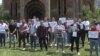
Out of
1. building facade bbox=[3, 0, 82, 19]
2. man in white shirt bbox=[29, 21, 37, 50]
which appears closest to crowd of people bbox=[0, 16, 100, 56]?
man in white shirt bbox=[29, 21, 37, 50]

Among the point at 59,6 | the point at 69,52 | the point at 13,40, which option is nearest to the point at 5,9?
the point at 59,6

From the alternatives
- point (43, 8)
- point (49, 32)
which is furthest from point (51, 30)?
point (43, 8)

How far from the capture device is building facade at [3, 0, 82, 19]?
2361 inches

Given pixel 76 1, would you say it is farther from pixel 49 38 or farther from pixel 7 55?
pixel 7 55

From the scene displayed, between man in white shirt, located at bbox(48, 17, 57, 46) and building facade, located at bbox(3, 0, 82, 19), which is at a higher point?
building facade, located at bbox(3, 0, 82, 19)

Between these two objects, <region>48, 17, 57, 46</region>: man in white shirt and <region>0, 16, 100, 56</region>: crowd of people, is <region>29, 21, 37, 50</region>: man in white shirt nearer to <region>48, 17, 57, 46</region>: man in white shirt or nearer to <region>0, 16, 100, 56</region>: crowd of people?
<region>0, 16, 100, 56</region>: crowd of people

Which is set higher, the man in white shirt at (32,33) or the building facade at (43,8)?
the building facade at (43,8)

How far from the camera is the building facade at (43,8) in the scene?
197 ft

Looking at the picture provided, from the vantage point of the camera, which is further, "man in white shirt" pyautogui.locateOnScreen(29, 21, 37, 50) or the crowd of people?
"man in white shirt" pyautogui.locateOnScreen(29, 21, 37, 50)

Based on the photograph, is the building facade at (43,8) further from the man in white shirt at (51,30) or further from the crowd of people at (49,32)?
the man in white shirt at (51,30)

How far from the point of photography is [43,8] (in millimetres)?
59562

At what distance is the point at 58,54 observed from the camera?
897 inches

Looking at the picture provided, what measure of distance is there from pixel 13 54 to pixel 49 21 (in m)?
5.46

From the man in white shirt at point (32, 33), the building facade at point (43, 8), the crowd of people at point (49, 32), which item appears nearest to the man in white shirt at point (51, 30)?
the crowd of people at point (49, 32)
